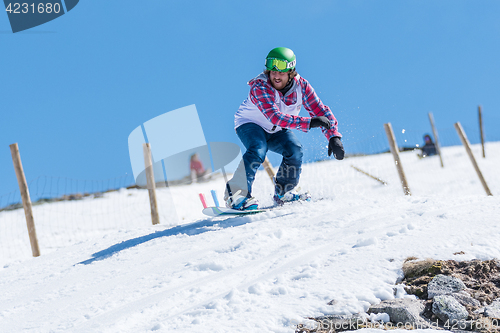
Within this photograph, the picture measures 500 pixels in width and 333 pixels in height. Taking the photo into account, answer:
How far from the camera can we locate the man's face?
11.9 ft

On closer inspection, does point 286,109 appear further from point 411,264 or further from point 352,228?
point 411,264

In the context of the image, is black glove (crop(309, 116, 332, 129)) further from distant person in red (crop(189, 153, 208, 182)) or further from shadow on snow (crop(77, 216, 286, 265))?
distant person in red (crop(189, 153, 208, 182))

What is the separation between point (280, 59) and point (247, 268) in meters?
2.08

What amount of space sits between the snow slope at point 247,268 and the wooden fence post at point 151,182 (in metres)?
→ 2.19

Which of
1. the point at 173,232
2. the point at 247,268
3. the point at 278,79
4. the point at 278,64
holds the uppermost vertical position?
the point at 278,64

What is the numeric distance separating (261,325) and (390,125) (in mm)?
6669

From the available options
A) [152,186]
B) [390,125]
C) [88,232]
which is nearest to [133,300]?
[152,186]

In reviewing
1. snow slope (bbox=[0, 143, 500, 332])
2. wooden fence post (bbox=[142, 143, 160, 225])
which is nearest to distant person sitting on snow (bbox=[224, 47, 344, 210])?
snow slope (bbox=[0, 143, 500, 332])

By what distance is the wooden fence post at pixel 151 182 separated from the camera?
625cm

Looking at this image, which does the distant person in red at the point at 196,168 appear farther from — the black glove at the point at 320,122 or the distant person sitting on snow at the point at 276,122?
the black glove at the point at 320,122

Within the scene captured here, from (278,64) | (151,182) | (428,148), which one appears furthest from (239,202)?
(428,148)

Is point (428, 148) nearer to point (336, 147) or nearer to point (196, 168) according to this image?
point (196, 168)

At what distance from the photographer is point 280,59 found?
3.51m

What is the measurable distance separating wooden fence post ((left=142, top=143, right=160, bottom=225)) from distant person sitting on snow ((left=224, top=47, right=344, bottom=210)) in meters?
2.84
